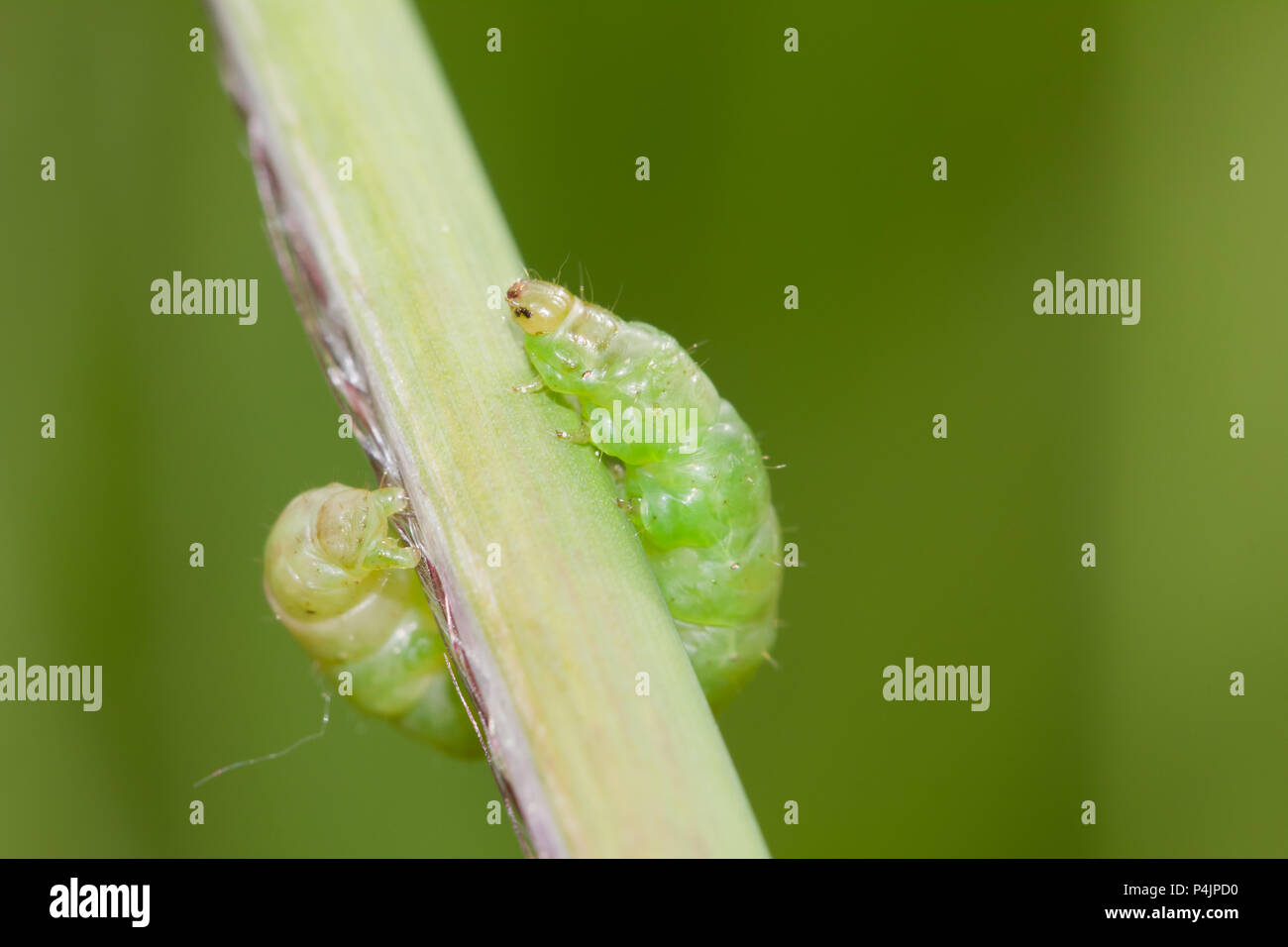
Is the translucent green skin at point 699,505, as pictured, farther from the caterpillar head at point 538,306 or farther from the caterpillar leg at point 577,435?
the caterpillar leg at point 577,435

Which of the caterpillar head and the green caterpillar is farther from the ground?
the caterpillar head

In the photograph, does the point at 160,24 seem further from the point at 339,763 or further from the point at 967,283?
the point at 967,283

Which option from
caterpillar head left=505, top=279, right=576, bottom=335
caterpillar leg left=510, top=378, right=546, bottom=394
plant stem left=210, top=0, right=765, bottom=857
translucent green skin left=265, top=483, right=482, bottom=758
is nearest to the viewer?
plant stem left=210, top=0, right=765, bottom=857

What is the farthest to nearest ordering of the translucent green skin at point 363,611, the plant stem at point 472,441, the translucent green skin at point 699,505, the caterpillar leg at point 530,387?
1. the translucent green skin at point 699,505
2. the translucent green skin at point 363,611
3. the caterpillar leg at point 530,387
4. the plant stem at point 472,441

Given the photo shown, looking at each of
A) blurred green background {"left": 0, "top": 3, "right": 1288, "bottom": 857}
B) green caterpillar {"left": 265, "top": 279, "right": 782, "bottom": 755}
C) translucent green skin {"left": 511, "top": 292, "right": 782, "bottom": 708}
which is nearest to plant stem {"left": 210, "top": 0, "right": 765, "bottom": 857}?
green caterpillar {"left": 265, "top": 279, "right": 782, "bottom": 755}

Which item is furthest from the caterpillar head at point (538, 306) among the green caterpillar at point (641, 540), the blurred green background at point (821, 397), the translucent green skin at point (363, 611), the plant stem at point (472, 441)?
the blurred green background at point (821, 397)

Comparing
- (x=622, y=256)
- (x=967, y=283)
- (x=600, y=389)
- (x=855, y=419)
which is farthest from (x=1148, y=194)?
(x=600, y=389)

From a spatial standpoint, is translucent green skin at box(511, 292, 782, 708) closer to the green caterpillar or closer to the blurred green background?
the green caterpillar

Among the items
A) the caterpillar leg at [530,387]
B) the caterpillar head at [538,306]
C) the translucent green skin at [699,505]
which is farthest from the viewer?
the translucent green skin at [699,505]
